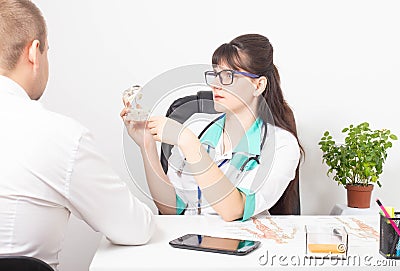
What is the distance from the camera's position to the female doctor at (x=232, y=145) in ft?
4.93

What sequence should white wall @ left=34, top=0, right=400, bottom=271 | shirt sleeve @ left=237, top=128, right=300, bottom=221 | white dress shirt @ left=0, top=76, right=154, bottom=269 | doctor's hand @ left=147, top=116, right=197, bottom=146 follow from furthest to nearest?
white wall @ left=34, top=0, right=400, bottom=271 < shirt sleeve @ left=237, top=128, right=300, bottom=221 < doctor's hand @ left=147, top=116, right=197, bottom=146 < white dress shirt @ left=0, top=76, right=154, bottom=269

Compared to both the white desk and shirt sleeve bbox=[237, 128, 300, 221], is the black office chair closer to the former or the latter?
shirt sleeve bbox=[237, 128, 300, 221]

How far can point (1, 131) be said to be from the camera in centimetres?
110

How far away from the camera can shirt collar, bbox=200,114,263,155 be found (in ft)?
5.34

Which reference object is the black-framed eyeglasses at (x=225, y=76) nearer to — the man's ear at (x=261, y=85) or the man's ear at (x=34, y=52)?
the man's ear at (x=261, y=85)

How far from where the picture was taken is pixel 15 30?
48.7 inches

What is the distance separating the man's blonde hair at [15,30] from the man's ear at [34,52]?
10 millimetres

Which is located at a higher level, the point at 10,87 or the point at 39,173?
the point at 10,87

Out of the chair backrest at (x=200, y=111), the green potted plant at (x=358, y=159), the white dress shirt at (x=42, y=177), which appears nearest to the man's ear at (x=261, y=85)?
the chair backrest at (x=200, y=111)

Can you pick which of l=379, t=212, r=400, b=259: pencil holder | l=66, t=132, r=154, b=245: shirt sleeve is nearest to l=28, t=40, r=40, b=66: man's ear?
l=66, t=132, r=154, b=245: shirt sleeve

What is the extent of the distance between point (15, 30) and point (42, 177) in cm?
34

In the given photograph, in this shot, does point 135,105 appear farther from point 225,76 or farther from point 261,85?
point 261,85

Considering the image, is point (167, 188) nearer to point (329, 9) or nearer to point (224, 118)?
point (224, 118)

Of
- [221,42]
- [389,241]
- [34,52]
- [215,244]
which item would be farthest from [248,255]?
[221,42]
